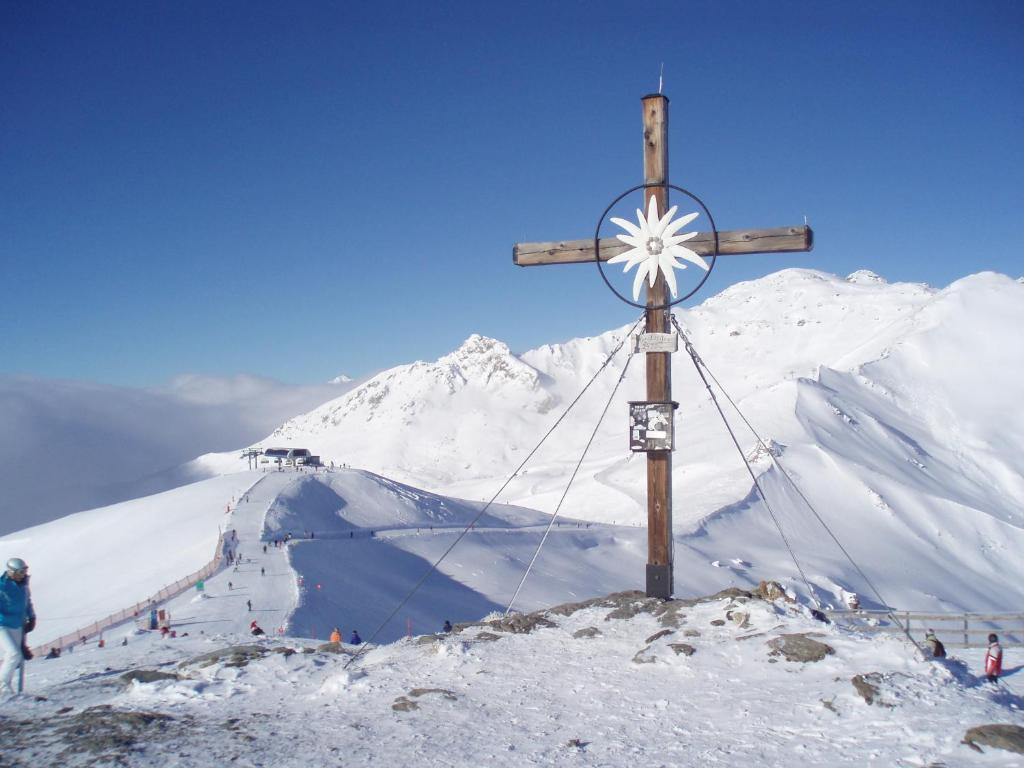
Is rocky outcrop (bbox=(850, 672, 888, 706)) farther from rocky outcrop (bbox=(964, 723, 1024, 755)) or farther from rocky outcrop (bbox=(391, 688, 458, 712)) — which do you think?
rocky outcrop (bbox=(391, 688, 458, 712))

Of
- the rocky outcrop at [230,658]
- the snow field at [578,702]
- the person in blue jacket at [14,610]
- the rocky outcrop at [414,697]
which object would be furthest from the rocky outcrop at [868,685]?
the person in blue jacket at [14,610]

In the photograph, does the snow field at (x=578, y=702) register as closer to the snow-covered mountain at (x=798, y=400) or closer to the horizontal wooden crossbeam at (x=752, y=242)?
the horizontal wooden crossbeam at (x=752, y=242)

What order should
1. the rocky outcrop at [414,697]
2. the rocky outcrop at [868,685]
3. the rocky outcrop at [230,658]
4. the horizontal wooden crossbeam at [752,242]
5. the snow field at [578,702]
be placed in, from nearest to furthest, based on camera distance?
the snow field at [578,702], the rocky outcrop at [868,685], the rocky outcrop at [414,697], the rocky outcrop at [230,658], the horizontal wooden crossbeam at [752,242]

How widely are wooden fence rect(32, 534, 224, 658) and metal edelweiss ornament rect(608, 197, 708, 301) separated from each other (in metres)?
21.3

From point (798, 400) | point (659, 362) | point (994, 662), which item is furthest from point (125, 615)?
point (798, 400)

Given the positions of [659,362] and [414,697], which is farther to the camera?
[659,362]

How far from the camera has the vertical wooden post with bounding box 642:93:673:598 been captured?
36.2 feet

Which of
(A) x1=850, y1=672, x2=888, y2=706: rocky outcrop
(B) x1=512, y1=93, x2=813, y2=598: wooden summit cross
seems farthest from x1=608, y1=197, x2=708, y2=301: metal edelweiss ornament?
(A) x1=850, y1=672, x2=888, y2=706: rocky outcrop

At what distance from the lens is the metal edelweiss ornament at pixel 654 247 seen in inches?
421

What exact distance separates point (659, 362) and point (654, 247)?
1.65 metres

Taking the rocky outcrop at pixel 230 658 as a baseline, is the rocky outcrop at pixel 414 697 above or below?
above

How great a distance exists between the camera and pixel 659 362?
11141 mm

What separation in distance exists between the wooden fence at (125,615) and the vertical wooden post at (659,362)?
19861mm

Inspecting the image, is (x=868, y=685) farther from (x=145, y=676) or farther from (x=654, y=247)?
(x=145, y=676)
